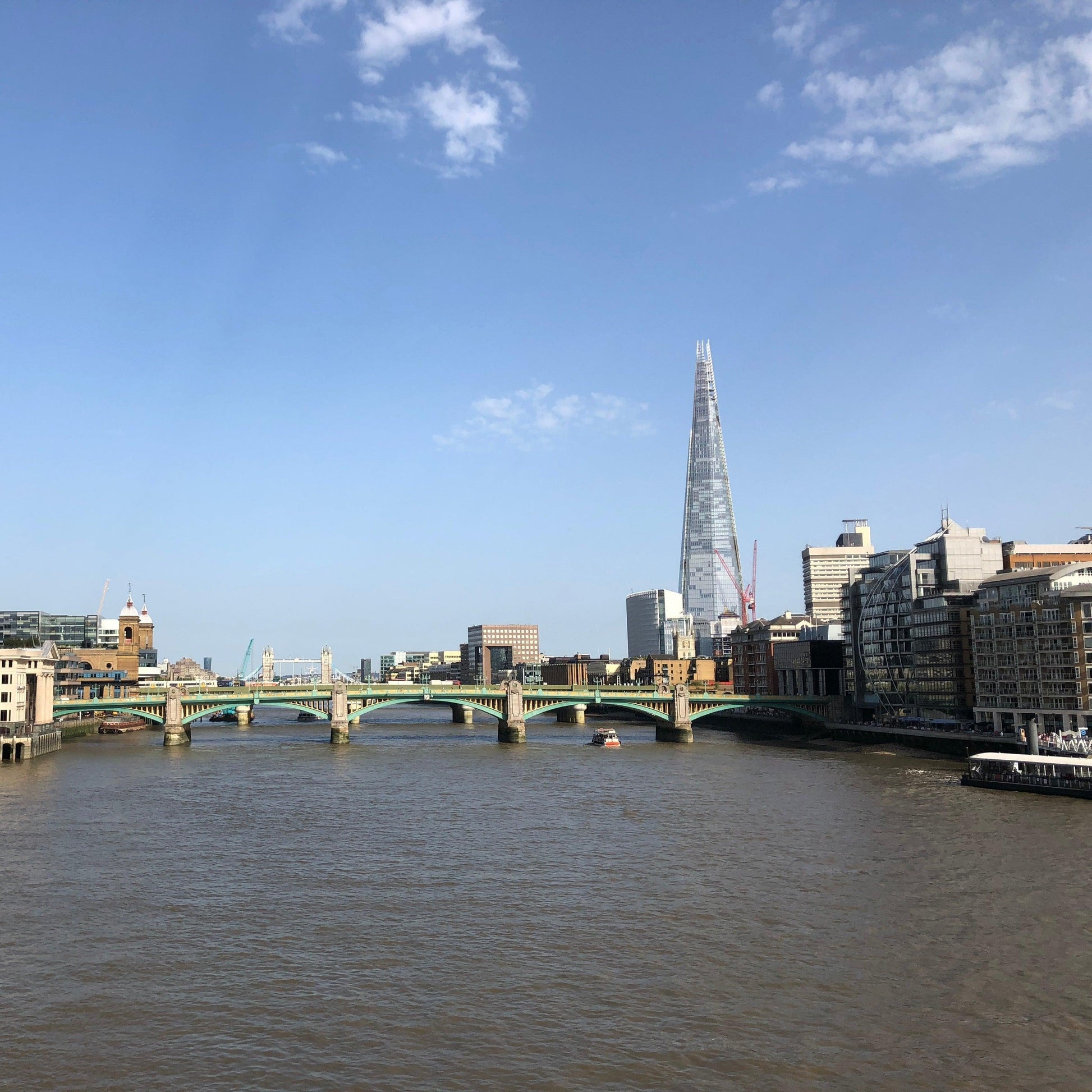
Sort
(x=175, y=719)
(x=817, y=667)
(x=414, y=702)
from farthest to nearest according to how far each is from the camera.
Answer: (x=817, y=667) → (x=414, y=702) → (x=175, y=719)

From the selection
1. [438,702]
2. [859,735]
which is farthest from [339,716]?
[859,735]

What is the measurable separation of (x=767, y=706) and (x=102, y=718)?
110m

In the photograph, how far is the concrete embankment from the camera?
102 m

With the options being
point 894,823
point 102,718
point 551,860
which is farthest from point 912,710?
point 102,718

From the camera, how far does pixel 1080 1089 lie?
83.5 ft

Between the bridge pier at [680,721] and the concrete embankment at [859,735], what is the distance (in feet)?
45.5

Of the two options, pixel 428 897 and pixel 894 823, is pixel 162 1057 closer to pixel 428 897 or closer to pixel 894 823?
pixel 428 897

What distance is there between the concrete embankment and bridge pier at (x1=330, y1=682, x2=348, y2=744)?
195 feet

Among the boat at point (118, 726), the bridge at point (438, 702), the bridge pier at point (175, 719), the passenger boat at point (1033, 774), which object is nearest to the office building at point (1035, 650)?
the passenger boat at point (1033, 774)

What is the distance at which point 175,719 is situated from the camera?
13075 centimetres

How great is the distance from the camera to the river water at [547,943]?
27.5 metres

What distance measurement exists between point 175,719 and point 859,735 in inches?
3440

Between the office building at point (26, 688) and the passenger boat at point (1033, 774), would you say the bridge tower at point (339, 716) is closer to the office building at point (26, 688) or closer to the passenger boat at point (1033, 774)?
the office building at point (26, 688)

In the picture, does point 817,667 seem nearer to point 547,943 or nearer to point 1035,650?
point 1035,650
